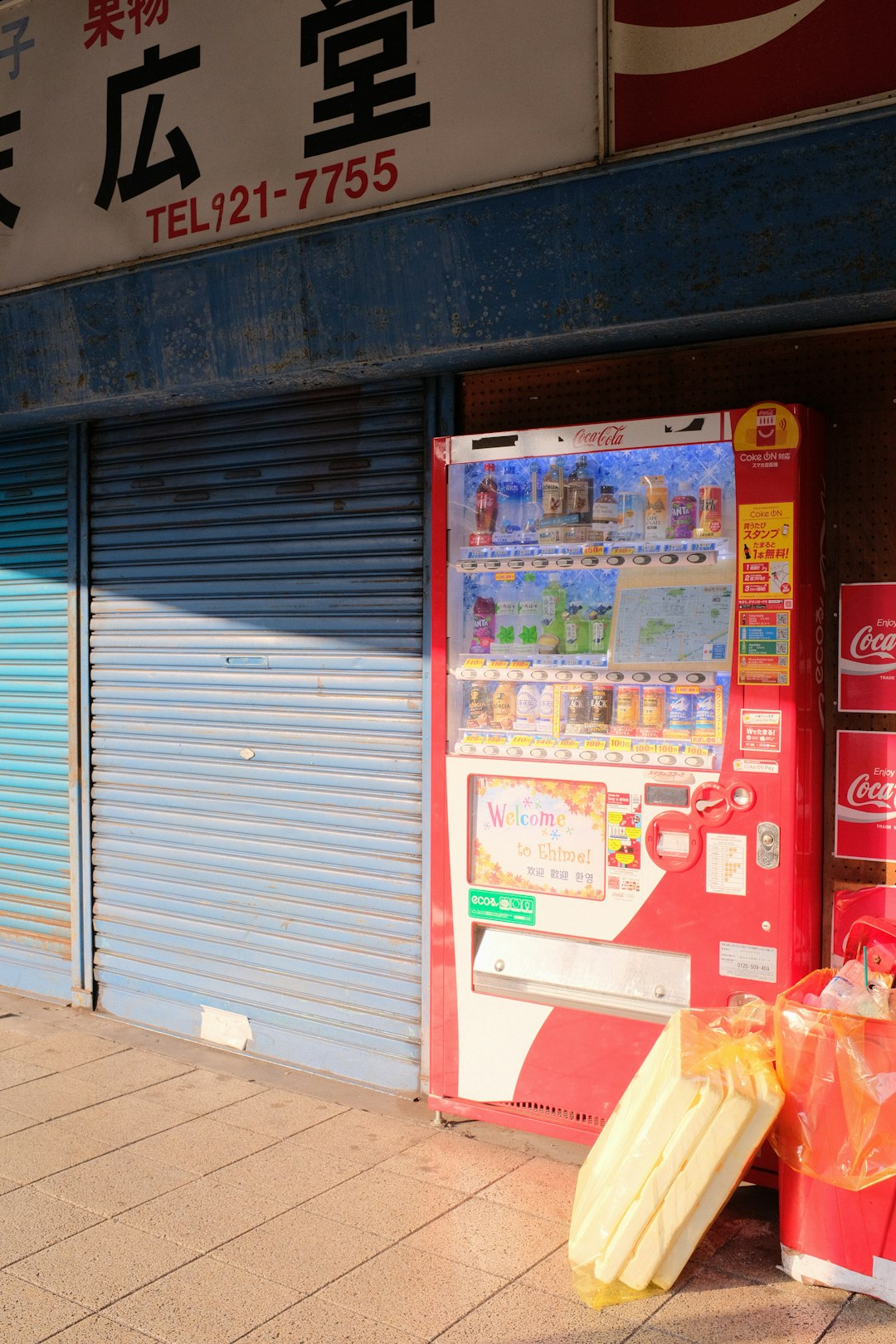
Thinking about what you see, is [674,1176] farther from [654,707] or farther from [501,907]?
[654,707]

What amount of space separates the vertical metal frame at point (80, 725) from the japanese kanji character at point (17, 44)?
5.51 feet

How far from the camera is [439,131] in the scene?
416cm

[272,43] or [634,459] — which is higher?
[272,43]

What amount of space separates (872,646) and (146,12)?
161 inches

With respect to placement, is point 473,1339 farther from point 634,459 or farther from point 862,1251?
point 634,459

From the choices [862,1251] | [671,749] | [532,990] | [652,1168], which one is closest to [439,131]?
[671,749]

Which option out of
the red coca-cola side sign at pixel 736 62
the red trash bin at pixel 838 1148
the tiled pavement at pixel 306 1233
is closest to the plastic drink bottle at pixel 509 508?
the red coca-cola side sign at pixel 736 62

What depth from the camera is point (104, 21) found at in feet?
16.8

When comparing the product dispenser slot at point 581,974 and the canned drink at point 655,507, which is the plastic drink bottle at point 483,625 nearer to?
the canned drink at point 655,507

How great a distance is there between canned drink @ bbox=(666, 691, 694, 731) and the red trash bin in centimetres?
93

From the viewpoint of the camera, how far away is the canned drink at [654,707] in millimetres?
3844

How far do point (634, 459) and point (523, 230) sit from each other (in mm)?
916

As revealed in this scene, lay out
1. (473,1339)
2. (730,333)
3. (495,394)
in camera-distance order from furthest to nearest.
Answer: (495,394) < (730,333) < (473,1339)

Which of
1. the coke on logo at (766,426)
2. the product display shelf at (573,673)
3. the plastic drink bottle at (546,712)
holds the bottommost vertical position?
the plastic drink bottle at (546,712)
